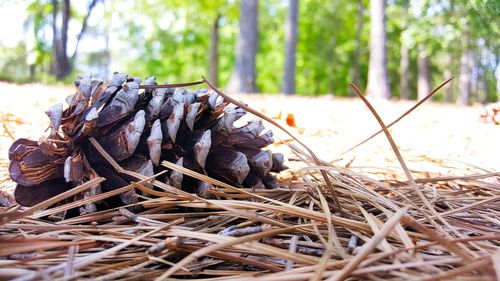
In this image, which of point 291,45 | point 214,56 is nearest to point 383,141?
point 291,45

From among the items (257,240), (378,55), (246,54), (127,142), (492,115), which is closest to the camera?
(257,240)

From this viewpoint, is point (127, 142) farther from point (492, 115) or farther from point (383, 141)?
point (492, 115)

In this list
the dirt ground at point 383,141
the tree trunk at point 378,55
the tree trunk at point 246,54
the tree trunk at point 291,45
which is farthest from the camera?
the tree trunk at point 291,45

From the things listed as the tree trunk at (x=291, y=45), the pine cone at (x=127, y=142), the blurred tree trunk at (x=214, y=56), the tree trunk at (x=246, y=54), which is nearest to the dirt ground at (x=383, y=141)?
the pine cone at (x=127, y=142)

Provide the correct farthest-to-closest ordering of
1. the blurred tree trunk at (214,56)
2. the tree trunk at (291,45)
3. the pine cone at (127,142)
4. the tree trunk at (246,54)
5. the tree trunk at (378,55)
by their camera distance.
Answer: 1. the blurred tree trunk at (214,56)
2. the tree trunk at (291,45)
3. the tree trunk at (246,54)
4. the tree trunk at (378,55)
5. the pine cone at (127,142)

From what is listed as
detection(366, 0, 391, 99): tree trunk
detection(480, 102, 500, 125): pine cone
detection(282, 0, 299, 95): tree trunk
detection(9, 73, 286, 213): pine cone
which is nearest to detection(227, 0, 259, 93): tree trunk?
detection(282, 0, 299, 95): tree trunk

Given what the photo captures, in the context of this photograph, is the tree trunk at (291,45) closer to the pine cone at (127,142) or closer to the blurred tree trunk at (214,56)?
the blurred tree trunk at (214,56)
